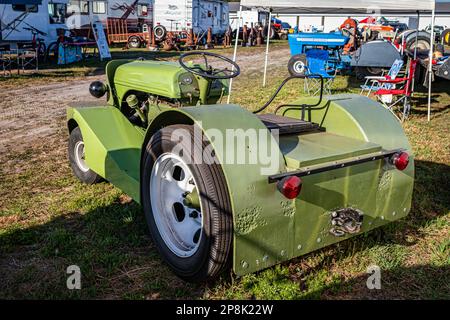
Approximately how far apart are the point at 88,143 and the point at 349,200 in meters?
2.26

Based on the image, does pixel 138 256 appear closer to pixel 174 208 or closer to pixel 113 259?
pixel 113 259

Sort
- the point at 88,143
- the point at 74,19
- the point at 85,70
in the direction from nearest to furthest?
the point at 88,143, the point at 85,70, the point at 74,19

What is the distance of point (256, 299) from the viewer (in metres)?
2.48

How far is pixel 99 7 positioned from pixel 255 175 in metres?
22.7

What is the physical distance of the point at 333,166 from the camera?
238cm

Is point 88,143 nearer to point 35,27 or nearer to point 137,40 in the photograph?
point 35,27

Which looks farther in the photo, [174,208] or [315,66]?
[315,66]

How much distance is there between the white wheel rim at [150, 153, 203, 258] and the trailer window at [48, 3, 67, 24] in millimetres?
17008

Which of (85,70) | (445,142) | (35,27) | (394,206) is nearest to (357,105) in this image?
(394,206)

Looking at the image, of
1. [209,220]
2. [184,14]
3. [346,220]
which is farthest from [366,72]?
[184,14]

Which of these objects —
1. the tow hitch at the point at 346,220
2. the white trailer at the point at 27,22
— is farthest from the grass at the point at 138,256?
the white trailer at the point at 27,22

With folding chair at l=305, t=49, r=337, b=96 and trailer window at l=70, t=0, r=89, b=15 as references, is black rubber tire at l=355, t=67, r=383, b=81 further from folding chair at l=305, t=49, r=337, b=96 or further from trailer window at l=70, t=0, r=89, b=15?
trailer window at l=70, t=0, r=89, b=15

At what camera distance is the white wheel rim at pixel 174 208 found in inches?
105
